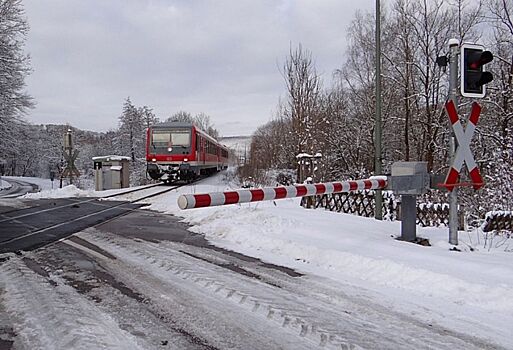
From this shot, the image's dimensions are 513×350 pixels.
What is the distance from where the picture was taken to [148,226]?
10.5 metres

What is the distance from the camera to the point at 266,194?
21.7 feet

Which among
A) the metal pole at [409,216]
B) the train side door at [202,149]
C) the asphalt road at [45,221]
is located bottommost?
the asphalt road at [45,221]

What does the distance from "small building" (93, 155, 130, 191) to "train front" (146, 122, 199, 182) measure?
1.75 metres

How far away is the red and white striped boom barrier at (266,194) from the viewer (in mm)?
5594

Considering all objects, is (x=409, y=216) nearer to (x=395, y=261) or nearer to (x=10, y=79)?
(x=395, y=261)

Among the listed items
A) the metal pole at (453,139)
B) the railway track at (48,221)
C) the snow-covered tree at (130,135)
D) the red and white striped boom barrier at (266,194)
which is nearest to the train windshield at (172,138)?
the railway track at (48,221)

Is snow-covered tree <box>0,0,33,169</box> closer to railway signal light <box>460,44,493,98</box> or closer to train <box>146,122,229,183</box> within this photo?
train <box>146,122,229,183</box>

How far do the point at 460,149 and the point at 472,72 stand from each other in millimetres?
1096

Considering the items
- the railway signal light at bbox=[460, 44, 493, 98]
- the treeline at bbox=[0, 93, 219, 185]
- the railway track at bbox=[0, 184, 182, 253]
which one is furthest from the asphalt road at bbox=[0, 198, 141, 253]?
the treeline at bbox=[0, 93, 219, 185]

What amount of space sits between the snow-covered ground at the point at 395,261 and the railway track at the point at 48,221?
2.95 metres

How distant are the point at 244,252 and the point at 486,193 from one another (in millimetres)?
8593

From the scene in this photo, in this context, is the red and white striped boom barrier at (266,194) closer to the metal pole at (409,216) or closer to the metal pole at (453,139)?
the metal pole at (409,216)

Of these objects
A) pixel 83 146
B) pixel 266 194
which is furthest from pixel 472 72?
pixel 83 146

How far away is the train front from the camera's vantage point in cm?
2494
